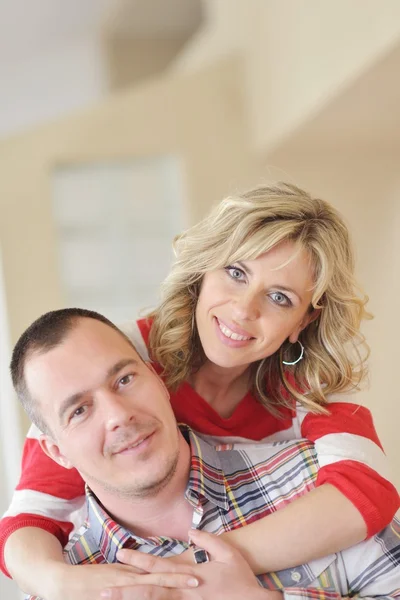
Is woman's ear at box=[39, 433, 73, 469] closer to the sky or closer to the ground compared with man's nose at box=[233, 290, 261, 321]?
closer to the ground

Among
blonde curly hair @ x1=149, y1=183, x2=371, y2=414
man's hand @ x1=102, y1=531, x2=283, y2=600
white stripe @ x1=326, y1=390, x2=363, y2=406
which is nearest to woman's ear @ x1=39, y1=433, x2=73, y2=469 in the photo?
man's hand @ x1=102, y1=531, x2=283, y2=600

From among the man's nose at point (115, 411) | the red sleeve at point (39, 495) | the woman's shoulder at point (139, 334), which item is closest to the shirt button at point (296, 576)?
the man's nose at point (115, 411)

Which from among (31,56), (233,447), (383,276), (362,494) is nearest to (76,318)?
(233,447)

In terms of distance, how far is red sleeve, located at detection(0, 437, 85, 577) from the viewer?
68.4 inches

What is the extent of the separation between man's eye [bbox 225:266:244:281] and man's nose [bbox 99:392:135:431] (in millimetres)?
477

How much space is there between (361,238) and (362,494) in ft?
10.9

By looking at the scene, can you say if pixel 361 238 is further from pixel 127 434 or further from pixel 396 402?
pixel 127 434

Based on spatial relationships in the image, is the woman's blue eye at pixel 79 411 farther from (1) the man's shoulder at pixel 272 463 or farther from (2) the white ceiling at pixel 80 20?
(2) the white ceiling at pixel 80 20

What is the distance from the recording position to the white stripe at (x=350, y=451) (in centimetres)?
162

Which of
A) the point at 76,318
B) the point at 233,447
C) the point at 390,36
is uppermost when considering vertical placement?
the point at 390,36

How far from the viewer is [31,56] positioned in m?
6.84

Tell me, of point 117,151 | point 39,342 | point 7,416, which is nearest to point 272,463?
point 39,342

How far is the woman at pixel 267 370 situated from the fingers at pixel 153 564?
1.7 inches

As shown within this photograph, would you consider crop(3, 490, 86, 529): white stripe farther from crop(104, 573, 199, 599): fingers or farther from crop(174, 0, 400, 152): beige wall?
crop(174, 0, 400, 152): beige wall
